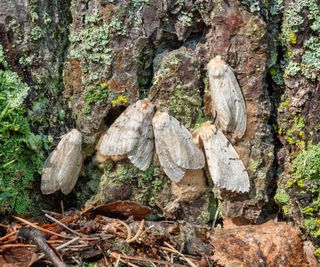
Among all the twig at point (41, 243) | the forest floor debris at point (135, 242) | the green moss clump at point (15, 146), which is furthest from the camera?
the green moss clump at point (15, 146)

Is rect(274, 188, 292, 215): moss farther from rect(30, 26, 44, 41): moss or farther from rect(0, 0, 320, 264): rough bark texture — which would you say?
rect(30, 26, 44, 41): moss

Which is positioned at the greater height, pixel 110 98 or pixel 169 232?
pixel 110 98

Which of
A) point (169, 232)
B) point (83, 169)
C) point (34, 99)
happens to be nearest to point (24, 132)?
point (34, 99)

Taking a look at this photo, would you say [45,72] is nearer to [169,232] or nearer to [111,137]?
[111,137]

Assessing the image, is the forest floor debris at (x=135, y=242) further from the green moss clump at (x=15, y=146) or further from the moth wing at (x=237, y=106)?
the moth wing at (x=237, y=106)

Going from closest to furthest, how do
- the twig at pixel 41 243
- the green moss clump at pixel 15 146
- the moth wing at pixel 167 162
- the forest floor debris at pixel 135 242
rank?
the twig at pixel 41 243 → the forest floor debris at pixel 135 242 → the green moss clump at pixel 15 146 → the moth wing at pixel 167 162

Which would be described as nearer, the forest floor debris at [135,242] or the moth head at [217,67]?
the forest floor debris at [135,242]

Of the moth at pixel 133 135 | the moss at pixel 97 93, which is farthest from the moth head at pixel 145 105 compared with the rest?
the moss at pixel 97 93

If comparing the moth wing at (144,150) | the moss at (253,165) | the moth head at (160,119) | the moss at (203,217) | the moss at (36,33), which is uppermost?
the moss at (36,33)
